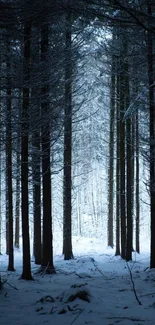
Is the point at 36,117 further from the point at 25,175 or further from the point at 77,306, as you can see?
the point at 77,306

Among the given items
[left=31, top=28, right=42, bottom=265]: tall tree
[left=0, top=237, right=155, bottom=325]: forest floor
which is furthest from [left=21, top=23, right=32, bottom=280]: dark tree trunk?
[left=0, top=237, right=155, bottom=325]: forest floor

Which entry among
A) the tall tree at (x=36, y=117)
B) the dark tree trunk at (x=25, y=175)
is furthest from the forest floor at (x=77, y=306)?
the tall tree at (x=36, y=117)

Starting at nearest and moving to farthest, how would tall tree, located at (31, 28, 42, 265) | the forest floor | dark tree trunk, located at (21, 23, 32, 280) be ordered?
1. the forest floor
2. tall tree, located at (31, 28, 42, 265)
3. dark tree trunk, located at (21, 23, 32, 280)

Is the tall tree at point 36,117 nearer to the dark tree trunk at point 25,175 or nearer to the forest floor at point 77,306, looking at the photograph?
the dark tree trunk at point 25,175

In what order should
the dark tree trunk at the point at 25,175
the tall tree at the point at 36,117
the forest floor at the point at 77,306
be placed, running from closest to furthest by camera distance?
the forest floor at the point at 77,306 < the tall tree at the point at 36,117 < the dark tree trunk at the point at 25,175

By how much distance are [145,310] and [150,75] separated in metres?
6.56

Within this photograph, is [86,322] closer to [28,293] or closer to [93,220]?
[28,293]

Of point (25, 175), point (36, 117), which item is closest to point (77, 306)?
point (25, 175)

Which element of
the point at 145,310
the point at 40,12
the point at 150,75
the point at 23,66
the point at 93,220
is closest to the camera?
the point at 145,310

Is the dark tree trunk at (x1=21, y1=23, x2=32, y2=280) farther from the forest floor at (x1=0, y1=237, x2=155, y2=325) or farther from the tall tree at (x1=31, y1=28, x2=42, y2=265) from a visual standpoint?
the forest floor at (x1=0, y1=237, x2=155, y2=325)

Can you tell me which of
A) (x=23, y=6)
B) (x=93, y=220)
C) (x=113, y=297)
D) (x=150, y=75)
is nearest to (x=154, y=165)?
(x=150, y=75)

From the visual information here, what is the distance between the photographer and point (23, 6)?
5.18 m

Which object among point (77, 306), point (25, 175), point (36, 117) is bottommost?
point (77, 306)

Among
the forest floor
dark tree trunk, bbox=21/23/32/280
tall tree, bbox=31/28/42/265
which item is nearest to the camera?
the forest floor
